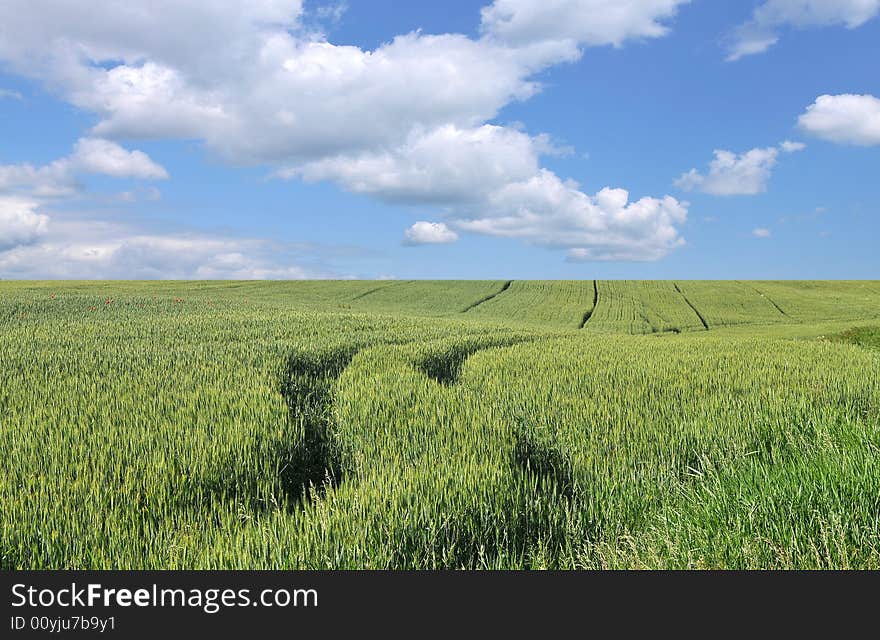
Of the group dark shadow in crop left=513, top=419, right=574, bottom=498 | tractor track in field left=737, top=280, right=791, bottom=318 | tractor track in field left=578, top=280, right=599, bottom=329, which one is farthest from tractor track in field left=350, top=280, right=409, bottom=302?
dark shadow in crop left=513, top=419, right=574, bottom=498

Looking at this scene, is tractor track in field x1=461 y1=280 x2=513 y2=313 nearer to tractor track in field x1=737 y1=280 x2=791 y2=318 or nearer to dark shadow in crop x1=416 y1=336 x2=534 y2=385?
tractor track in field x1=737 y1=280 x2=791 y2=318

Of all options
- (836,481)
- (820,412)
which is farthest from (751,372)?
(836,481)

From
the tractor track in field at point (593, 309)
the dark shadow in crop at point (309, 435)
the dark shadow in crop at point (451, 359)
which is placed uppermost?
the tractor track in field at point (593, 309)

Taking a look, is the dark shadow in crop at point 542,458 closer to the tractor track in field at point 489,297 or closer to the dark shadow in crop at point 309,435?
the dark shadow in crop at point 309,435

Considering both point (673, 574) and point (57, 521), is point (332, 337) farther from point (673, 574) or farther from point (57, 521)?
point (673, 574)

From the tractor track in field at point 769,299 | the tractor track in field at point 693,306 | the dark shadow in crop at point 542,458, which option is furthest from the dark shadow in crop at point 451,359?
the tractor track in field at point 769,299

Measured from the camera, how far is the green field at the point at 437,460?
4.08 meters

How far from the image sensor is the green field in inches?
161

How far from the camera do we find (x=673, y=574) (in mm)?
3027

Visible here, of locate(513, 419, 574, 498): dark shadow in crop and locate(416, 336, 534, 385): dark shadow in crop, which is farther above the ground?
locate(416, 336, 534, 385): dark shadow in crop

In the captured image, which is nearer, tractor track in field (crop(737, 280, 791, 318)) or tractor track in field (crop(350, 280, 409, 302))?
tractor track in field (crop(737, 280, 791, 318))

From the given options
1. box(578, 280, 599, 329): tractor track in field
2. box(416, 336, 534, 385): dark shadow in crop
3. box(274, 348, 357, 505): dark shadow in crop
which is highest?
box(578, 280, 599, 329): tractor track in field

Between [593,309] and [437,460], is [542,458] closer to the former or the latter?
[437,460]

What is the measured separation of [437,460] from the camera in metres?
5.71
